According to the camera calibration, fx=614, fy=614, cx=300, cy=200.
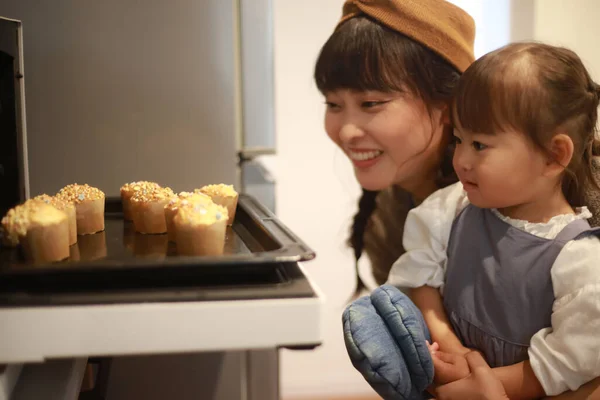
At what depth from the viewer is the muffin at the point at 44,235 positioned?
0.76 meters

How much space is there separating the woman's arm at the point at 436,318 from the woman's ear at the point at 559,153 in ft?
1.02

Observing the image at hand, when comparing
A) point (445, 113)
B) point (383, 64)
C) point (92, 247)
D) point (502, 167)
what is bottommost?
point (92, 247)

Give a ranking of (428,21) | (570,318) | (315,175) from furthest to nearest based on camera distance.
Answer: (315,175) < (428,21) < (570,318)

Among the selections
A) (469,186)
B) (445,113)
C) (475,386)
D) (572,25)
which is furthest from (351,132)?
(572,25)

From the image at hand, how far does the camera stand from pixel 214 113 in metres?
1.30

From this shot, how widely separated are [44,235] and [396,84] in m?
0.82

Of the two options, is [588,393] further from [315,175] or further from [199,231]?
[315,175]

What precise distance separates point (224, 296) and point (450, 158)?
86 centimetres

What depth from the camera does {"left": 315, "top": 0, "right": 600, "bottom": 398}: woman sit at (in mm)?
1305

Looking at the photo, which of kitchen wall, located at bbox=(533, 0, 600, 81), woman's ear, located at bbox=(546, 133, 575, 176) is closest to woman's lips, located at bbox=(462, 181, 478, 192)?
woman's ear, located at bbox=(546, 133, 575, 176)

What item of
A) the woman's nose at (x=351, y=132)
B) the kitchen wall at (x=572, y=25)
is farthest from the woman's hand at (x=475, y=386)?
the kitchen wall at (x=572, y=25)

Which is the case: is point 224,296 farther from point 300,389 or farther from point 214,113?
point 300,389

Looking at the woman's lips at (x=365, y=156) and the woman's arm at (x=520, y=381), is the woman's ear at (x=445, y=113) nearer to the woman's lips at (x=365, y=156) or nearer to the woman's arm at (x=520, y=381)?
the woman's lips at (x=365, y=156)

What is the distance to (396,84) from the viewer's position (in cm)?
132
